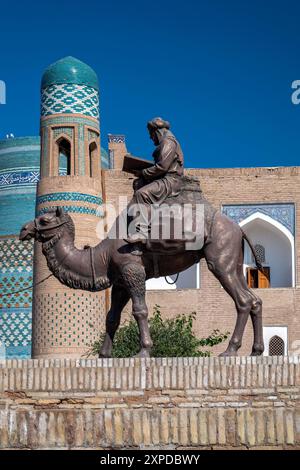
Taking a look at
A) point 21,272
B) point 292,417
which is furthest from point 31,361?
point 21,272

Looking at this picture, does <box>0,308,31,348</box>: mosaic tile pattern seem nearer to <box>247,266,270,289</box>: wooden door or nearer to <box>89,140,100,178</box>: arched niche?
<box>89,140,100,178</box>: arched niche

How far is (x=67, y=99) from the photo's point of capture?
18.2 metres

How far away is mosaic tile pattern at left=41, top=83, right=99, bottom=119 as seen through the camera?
18172mm

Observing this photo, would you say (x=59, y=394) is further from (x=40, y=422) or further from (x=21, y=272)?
(x=21, y=272)

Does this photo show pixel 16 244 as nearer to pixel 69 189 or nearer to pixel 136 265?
pixel 69 189

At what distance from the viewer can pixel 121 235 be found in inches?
247

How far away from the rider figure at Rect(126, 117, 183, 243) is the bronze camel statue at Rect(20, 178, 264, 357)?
0.23 meters

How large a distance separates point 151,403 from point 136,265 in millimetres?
1261

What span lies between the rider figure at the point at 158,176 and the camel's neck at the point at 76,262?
323mm

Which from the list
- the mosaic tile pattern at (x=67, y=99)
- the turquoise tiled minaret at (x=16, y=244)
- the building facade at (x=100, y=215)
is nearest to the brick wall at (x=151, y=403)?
the building facade at (x=100, y=215)

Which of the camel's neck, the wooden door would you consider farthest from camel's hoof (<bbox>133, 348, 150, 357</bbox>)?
the wooden door

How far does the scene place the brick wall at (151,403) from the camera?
4781 millimetres

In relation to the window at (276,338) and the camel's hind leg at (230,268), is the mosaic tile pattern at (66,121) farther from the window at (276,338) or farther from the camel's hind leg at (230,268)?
the camel's hind leg at (230,268)
